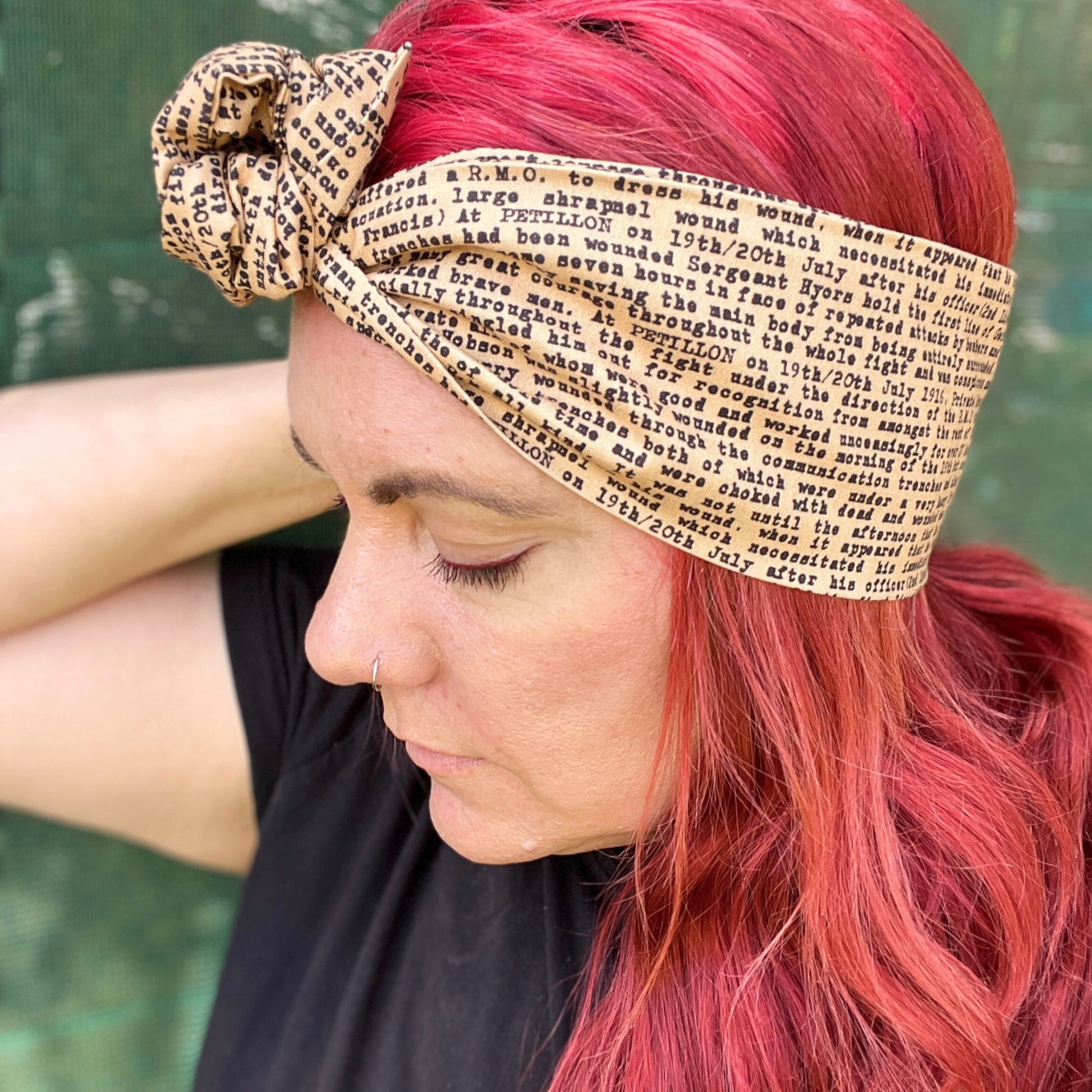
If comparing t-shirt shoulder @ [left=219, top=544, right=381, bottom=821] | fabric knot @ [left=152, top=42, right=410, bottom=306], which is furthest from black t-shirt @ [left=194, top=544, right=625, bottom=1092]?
fabric knot @ [left=152, top=42, right=410, bottom=306]

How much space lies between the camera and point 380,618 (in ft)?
2.98

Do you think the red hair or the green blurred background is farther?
the green blurred background

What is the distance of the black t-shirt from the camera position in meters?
1.10

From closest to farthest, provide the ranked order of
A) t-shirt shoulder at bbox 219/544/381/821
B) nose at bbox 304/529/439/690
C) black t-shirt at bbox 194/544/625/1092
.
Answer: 1. nose at bbox 304/529/439/690
2. black t-shirt at bbox 194/544/625/1092
3. t-shirt shoulder at bbox 219/544/381/821

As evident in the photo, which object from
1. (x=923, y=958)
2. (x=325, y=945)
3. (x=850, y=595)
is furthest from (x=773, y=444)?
(x=325, y=945)

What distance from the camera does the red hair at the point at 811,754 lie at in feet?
2.60

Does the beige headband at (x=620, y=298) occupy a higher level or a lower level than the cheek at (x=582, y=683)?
higher

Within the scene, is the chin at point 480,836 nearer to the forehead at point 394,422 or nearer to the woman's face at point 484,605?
the woman's face at point 484,605

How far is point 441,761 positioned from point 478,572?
235 millimetres

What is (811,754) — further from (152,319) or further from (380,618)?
(152,319)

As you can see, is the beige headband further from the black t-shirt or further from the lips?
the black t-shirt

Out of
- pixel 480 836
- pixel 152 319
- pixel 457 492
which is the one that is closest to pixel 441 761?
pixel 480 836

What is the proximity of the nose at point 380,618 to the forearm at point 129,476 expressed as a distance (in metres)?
0.32

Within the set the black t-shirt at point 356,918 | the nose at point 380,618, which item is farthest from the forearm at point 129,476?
the nose at point 380,618
